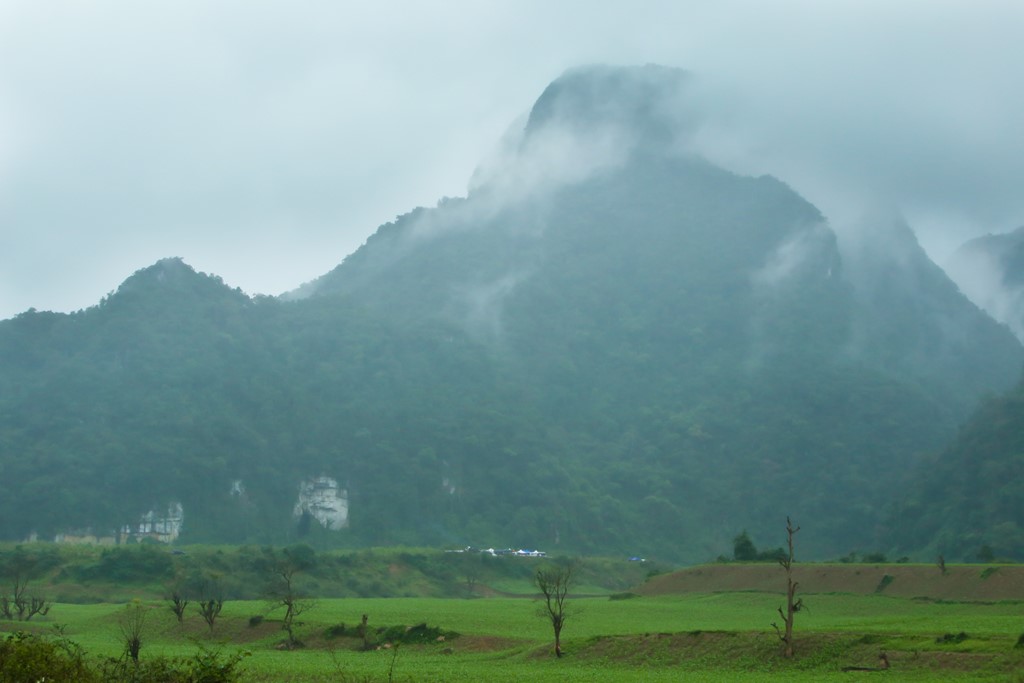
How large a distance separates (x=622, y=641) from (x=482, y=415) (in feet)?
356

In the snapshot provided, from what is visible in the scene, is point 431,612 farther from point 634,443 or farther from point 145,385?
point 634,443

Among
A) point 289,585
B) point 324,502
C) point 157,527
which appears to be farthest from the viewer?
point 324,502

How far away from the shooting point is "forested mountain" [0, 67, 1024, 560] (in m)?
123

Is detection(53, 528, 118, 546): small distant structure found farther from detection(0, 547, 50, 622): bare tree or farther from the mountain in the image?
the mountain

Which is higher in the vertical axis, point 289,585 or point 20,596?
point 289,585

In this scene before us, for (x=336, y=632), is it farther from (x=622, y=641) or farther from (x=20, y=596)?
(x=20, y=596)

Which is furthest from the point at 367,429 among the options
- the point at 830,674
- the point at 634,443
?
the point at 830,674

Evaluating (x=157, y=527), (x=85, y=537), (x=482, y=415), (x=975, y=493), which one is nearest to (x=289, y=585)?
(x=85, y=537)

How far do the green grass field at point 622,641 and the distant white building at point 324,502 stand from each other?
6650cm

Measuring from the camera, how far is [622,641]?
1526 inches

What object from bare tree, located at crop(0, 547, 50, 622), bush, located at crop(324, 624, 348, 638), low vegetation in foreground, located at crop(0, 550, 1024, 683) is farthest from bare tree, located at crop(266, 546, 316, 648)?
bare tree, located at crop(0, 547, 50, 622)

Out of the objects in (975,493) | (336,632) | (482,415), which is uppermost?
(482,415)

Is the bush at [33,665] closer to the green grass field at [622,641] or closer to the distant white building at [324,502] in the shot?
the green grass field at [622,641]

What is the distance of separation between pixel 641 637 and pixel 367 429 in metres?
105
